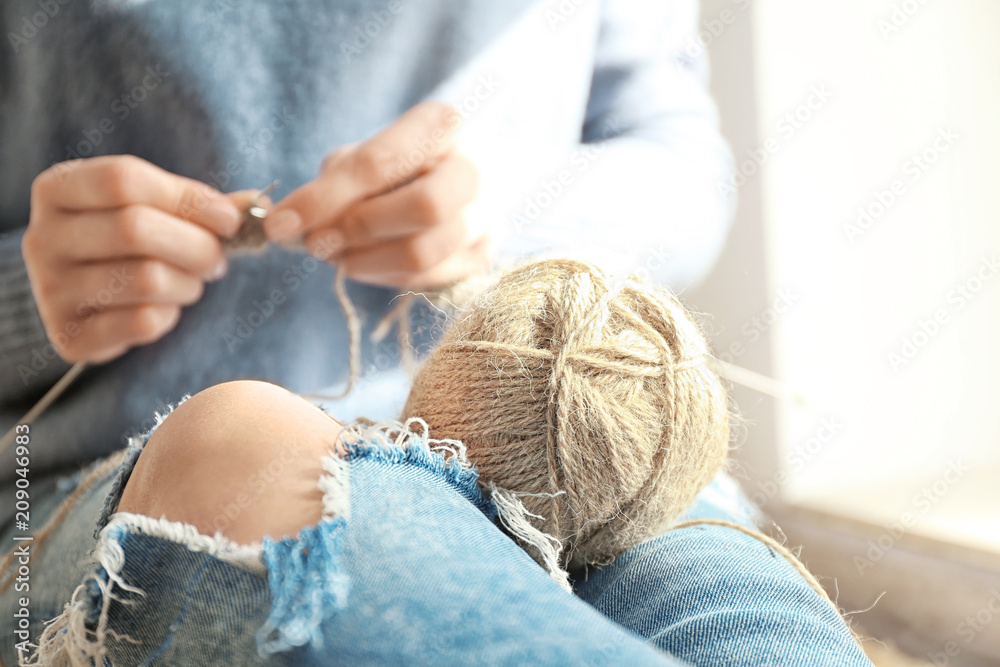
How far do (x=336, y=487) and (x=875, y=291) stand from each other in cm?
119

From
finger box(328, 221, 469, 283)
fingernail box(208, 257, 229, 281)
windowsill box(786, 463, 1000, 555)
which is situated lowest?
windowsill box(786, 463, 1000, 555)

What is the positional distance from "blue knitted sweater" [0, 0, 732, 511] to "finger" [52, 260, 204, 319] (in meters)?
0.05

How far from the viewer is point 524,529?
41 centimetres

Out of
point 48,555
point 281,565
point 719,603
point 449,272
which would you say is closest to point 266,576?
Answer: point 281,565

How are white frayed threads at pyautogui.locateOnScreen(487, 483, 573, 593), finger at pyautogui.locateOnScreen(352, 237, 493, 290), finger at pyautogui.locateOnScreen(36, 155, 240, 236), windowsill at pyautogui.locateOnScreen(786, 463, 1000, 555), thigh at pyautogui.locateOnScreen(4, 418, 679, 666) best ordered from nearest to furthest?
thigh at pyautogui.locateOnScreen(4, 418, 679, 666)
white frayed threads at pyautogui.locateOnScreen(487, 483, 573, 593)
finger at pyautogui.locateOnScreen(36, 155, 240, 236)
finger at pyautogui.locateOnScreen(352, 237, 493, 290)
windowsill at pyautogui.locateOnScreen(786, 463, 1000, 555)

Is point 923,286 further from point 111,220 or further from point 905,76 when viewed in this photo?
point 111,220

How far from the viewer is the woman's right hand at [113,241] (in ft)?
2.15

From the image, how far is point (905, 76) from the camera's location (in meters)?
1.15

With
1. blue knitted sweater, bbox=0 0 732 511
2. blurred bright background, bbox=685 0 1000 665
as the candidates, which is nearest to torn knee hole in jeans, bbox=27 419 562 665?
blue knitted sweater, bbox=0 0 732 511

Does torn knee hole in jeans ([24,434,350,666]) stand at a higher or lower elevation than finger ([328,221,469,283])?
higher

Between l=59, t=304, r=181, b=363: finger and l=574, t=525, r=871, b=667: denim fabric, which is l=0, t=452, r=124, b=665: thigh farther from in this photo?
l=574, t=525, r=871, b=667: denim fabric

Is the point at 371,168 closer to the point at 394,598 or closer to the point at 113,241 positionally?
the point at 113,241

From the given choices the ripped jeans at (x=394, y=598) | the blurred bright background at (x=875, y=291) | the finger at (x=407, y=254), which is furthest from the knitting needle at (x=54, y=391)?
the blurred bright background at (x=875, y=291)

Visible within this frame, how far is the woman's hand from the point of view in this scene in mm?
690
